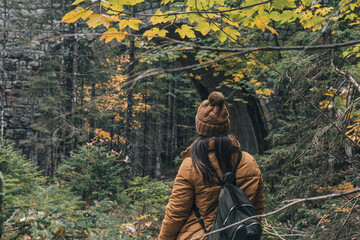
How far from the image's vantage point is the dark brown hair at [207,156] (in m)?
1.90

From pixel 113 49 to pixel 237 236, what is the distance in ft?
42.7

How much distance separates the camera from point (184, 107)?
1978 centimetres

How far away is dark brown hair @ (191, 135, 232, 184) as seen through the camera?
190cm

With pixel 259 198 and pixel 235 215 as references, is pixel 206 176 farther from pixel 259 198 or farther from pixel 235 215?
pixel 259 198

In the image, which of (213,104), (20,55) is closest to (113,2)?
(213,104)

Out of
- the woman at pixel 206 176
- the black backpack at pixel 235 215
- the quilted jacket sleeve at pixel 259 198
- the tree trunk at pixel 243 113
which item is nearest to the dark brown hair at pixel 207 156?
the woman at pixel 206 176

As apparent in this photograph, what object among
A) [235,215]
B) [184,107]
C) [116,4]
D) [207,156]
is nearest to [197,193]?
[207,156]

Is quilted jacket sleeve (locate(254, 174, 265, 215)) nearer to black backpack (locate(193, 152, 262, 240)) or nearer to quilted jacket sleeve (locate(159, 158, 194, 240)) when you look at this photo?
black backpack (locate(193, 152, 262, 240))

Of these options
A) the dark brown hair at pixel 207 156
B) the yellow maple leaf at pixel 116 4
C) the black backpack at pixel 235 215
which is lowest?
the black backpack at pixel 235 215

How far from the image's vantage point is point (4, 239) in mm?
2375

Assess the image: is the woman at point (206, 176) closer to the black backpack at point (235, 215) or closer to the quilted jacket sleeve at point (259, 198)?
the quilted jacket sleeve at point (259, 198)

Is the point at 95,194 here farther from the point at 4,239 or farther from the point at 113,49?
the point at 113,49

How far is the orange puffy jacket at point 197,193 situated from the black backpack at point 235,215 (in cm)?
14

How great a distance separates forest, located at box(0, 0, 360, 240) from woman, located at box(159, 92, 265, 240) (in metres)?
0.43
